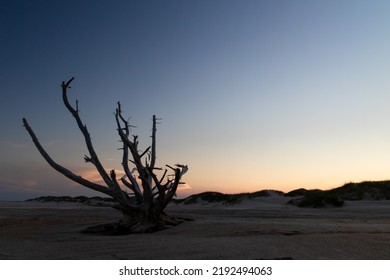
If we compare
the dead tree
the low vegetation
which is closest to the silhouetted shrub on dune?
the low vegetation

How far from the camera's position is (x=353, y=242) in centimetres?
483

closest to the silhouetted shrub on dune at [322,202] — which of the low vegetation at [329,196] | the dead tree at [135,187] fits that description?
the low vegetation at [329,196]

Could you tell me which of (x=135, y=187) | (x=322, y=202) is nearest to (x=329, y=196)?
(x=322, y=202)

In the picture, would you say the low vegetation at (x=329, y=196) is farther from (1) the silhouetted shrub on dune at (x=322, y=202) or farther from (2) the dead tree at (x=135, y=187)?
(2) the dead tree at (x=135, y=187)

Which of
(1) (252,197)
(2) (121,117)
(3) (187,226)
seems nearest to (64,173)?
(2) (121,117)

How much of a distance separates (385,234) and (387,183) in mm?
17298

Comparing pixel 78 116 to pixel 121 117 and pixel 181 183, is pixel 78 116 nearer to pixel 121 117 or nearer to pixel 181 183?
pixel 121 117

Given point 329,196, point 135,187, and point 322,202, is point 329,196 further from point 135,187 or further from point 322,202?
point 135,187

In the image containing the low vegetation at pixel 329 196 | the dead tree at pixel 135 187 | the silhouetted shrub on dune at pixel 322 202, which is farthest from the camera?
the low vegetation at pixel 329 196

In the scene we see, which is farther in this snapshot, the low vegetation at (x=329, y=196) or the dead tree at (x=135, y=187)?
the low vegetation at (x=329, y=196)

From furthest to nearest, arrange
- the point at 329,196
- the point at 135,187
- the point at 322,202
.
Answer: the point at 329,196 < the point at 322,202 < the point at 135,187

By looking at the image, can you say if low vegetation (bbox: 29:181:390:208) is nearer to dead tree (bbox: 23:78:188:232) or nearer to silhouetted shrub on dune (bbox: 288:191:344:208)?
silhouetted shrub on dune (bbox: 288:191:344:208)

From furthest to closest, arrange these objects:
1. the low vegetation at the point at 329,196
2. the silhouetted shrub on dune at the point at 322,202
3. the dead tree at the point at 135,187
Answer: the low vegetation at the point at 329,196 → the silhouetted shrub on dune at the point at 322,202 → the dead tree at the point at 135,187

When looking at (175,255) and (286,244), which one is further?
(286,244)
